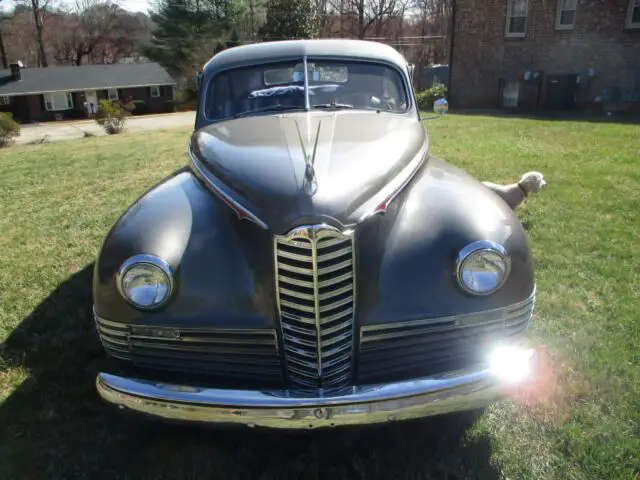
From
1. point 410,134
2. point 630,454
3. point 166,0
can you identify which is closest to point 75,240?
point 410,134

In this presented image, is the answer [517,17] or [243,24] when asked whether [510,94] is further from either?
[243,24]

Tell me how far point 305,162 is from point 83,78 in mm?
44318

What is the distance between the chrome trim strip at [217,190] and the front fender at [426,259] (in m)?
0.45

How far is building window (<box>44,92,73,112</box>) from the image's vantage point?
39.8 m

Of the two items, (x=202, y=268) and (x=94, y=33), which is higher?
(x=94, y=33)

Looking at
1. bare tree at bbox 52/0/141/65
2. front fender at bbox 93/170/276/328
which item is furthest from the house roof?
front fender at bbox 93/170/276/328

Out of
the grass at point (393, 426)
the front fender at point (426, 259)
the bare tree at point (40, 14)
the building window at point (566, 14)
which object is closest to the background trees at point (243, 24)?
the bare tree at point (40, 14)

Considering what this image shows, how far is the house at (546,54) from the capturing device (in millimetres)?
16812

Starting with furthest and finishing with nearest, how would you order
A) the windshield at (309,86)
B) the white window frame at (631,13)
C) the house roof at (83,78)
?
the house roof at (83,78)
the white window frame at (631,13)
the windshield at (309,86)

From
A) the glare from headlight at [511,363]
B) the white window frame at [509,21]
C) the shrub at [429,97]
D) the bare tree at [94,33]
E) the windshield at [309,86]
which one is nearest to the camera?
the glare from headlight at [511,363]

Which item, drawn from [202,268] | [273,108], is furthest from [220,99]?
[202,268]

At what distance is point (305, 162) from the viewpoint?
7.94ft

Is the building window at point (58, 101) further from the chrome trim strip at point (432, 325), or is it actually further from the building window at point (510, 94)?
the chrome trim strip at point (432, 325)

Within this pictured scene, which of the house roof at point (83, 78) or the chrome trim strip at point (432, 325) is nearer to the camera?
the chrome trim strip at point (432, 325)
